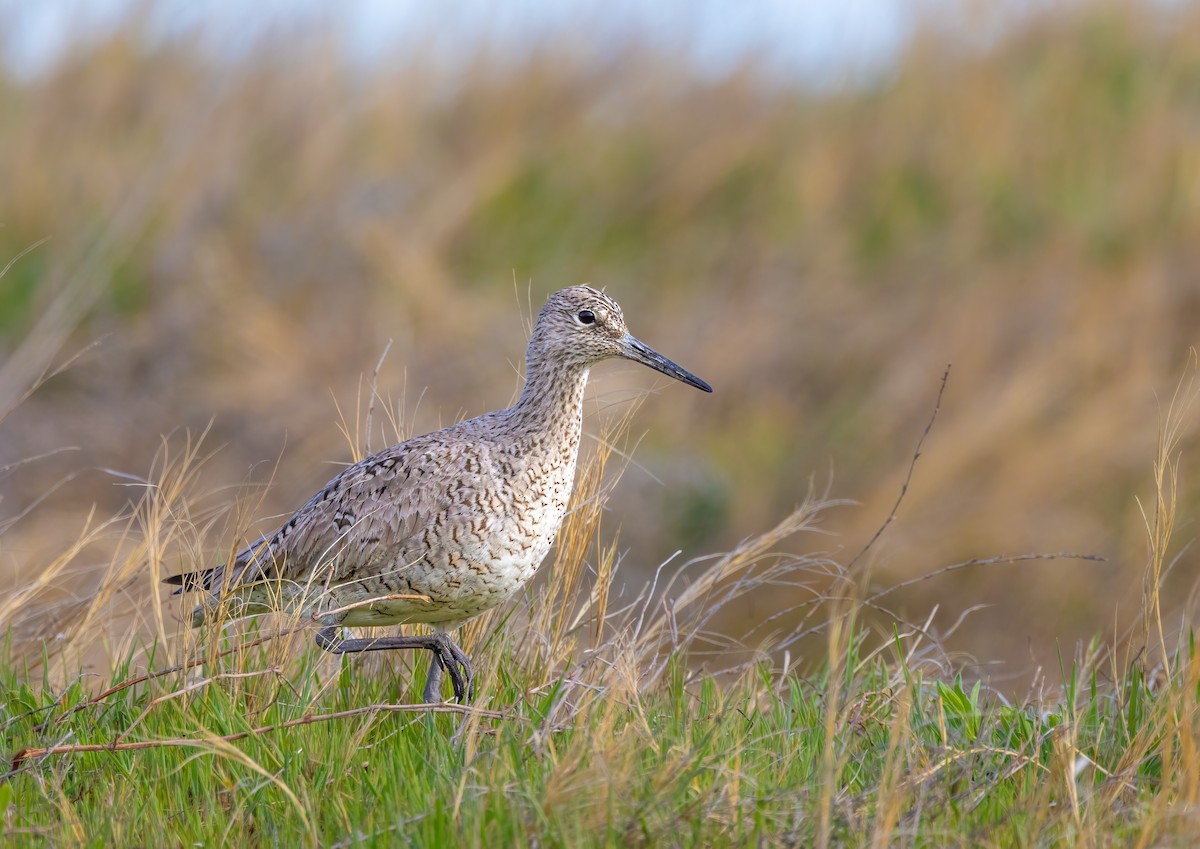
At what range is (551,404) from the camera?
5.07m

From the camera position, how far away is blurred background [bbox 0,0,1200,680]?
955cm

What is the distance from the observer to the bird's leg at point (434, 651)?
180 inches

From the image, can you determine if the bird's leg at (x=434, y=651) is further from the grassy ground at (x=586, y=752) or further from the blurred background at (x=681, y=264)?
the blurred background at (x=681, y=264)

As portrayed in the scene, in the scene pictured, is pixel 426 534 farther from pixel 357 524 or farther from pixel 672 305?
pixel 672 305

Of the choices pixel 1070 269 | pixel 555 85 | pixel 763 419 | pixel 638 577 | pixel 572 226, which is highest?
pixel 555 85

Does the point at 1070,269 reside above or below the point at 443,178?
below

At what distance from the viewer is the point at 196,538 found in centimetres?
477

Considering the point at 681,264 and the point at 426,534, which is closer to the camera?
the point at 426,534

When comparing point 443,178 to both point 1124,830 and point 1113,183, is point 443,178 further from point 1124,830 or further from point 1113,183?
point 1124,830

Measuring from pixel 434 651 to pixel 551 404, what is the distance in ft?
2.98

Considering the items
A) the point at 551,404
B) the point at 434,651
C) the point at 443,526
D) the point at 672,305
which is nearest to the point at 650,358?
the point at 551,404

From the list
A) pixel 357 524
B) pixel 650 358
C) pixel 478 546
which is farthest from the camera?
pixel 650 358

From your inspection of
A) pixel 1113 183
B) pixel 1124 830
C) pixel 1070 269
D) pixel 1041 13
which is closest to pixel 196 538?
pixel 1124 830

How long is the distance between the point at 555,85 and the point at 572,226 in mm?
1319
